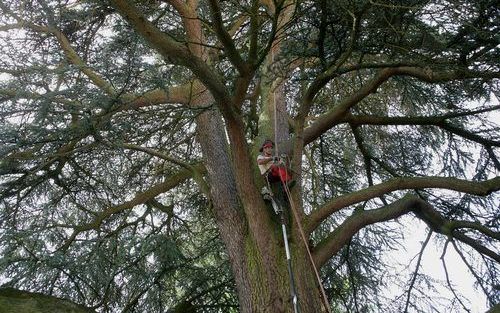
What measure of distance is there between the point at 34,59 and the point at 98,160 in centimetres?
120

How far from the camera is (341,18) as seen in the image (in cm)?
319

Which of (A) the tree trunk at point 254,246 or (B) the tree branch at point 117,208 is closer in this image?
(A) the tree trunk at point 254,246

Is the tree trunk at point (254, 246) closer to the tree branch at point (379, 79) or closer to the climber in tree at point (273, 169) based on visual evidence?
the climber in tree at point (273, 169)

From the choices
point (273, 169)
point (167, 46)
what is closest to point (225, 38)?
point (167, 46)

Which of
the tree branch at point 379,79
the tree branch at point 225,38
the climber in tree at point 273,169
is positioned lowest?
the tree branch at point 225,38

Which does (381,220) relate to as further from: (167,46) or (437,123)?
(167,46)

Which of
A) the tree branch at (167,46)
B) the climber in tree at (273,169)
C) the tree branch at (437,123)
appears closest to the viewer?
the tree branch at (167,46)

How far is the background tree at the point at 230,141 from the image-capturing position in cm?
311

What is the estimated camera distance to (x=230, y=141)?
324 centimetres

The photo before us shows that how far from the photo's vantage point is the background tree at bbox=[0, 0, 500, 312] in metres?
3.11

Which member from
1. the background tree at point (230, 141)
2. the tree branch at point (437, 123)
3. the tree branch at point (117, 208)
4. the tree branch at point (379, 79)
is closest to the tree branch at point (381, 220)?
the background tree at point (230, 141)

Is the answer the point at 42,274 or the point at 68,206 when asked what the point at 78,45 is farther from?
the point at 42,274

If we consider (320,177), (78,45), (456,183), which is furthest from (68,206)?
(456,183)

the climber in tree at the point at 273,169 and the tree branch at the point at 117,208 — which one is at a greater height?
the climber in tree at the point at 273,169
